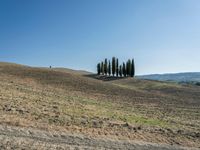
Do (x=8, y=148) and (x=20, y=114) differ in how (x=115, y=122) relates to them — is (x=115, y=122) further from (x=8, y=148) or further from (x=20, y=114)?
(x=8, y=148)

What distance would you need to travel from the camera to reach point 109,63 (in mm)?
99688

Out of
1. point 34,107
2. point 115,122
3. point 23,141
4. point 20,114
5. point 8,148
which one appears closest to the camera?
point 8,148

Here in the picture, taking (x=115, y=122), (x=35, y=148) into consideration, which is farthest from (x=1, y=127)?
(x=115, y=122)

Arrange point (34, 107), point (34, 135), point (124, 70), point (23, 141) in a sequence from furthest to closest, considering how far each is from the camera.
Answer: point (124, 70)
point (34, 107)
point (34, 135)
point (23, 141)

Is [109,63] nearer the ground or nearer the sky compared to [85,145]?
nearer the sky

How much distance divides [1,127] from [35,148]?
2.99 metres

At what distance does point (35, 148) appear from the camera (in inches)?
529

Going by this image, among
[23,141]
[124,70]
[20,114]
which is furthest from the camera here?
[124,70]

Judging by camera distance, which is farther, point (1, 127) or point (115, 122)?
point (115, 122)

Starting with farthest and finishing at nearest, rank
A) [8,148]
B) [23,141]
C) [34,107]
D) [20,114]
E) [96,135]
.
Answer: [34,107] < [20,114] < [96,135] < [23,141] < [8,148]

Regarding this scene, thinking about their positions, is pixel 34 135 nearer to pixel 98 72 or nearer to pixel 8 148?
pixel 8 148

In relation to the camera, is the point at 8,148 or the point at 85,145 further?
the point at 85,145

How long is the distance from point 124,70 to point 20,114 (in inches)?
3204

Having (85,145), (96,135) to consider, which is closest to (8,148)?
(85,145)
